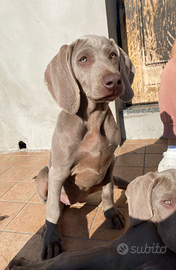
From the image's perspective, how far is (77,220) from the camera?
208 cm

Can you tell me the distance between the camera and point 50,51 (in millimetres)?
3453

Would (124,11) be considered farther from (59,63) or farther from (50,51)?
(59,63)

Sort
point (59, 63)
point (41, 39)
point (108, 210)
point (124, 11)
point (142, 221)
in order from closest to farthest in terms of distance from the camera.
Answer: point (142, 221) → point (59, 63) → point (108, 210) → point (41, 39) → point (124, 11)

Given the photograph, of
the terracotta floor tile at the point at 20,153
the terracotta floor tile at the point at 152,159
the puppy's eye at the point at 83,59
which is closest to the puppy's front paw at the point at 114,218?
the terracotta floor tile at the point at 152,159

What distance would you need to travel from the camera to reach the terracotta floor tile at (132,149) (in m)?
3.40

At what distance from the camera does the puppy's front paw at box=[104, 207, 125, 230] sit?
1.90m

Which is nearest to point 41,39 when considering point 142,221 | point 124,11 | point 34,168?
point 124,11

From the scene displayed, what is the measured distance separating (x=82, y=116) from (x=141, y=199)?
2.50 ft

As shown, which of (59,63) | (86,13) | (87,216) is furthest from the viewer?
(86,13)

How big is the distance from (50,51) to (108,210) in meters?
2.65

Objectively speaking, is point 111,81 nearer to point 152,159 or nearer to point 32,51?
point 152,159

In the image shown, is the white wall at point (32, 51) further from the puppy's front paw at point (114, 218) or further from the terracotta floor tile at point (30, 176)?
the puppy's front paw at point (114, 218)

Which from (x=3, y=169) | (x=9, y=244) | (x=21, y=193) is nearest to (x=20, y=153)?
(x=3, y=169)

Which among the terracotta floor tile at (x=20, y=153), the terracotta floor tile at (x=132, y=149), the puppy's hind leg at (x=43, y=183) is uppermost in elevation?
the puppy's hind leg at (x=43, y=183)
